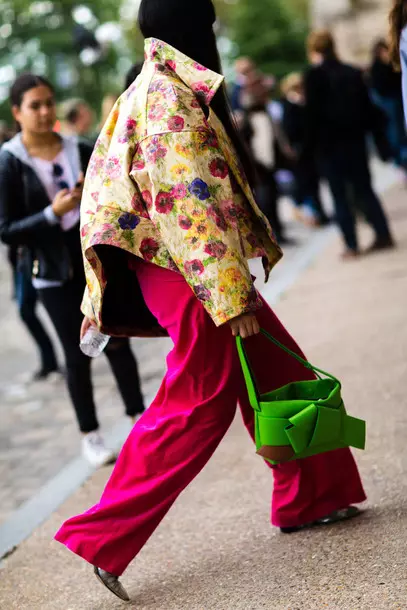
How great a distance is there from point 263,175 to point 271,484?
8.84m

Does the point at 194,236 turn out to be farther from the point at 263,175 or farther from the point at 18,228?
the point at 263,175

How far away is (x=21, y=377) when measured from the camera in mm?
8883

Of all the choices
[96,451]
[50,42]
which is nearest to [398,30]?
[96,451]

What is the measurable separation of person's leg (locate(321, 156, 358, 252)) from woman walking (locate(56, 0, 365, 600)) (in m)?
6.91

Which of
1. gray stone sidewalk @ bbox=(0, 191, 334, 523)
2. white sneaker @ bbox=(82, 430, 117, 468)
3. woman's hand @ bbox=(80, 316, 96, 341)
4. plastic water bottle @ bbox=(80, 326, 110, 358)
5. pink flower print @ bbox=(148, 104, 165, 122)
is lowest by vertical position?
gray stone sidewalk @ bbox=(0, 191, 334, 523)

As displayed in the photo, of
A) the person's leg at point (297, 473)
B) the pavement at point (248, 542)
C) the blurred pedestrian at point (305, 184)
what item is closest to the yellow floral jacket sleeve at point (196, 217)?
the person's leg at point (297, 473)

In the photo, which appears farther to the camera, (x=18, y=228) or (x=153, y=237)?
(x=18, y=228)

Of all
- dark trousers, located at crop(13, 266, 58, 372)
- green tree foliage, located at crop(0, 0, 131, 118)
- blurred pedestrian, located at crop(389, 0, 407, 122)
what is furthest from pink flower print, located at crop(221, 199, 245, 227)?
green tree foliage, located at crop(0, 0, 131, 118)

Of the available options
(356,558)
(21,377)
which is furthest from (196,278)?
(21,377)

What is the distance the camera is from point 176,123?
3.33 m

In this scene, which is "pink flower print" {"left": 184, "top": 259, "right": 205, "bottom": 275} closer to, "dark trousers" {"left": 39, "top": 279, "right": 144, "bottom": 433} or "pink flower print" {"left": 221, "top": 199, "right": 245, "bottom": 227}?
"pink flower print" {"left": 221, "top": 199, "right": 245, "bottom": 227}

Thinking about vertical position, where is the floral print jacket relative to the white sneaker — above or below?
above

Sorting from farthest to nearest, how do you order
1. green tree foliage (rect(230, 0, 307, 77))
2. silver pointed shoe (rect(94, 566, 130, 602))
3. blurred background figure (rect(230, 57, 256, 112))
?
1. green tree foliage (rect(230, 0, 307, 77))
2. blurred background figure (rect(230, 57, 256, 112))
3. silver pointed shoe (rect(94, 566, 130, 602))

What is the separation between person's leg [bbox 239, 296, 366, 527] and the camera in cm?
376
